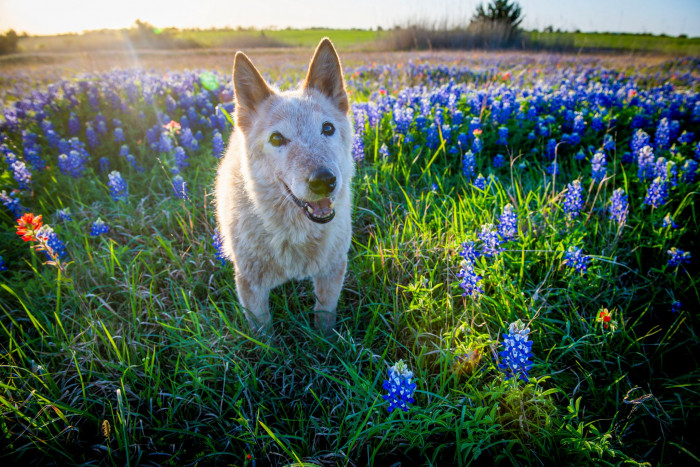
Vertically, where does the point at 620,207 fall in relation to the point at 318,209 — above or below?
below

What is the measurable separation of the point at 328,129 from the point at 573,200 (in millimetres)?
2227

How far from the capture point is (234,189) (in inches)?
102

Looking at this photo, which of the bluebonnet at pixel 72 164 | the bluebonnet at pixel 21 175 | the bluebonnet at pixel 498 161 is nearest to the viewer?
the bluebonnet at pixel 21 175

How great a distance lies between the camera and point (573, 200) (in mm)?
2820

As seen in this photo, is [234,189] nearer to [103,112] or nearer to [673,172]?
A: [673,172]

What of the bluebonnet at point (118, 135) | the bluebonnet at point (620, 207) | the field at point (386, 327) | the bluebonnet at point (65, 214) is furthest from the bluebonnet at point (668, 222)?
the bluebonnet at point (118, 135)

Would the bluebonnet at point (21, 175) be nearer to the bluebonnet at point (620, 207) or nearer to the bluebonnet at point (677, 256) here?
the bluebonnet at point (620, 207)

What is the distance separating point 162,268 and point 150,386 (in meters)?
1.32

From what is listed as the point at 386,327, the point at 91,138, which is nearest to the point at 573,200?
the point at 386,327

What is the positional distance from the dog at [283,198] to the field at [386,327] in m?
0.31

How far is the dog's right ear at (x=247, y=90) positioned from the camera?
2.37m

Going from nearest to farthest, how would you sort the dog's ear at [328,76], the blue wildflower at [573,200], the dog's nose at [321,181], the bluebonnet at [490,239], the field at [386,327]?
the field at [386,327] < the dog's nose at [321,181] < the bluebonnet at [490,239] < the dog's ear at [328,76] < the blue wildflower at [573,200]

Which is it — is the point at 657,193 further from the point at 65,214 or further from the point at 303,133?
the point at 65,214

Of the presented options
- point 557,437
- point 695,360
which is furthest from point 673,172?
point 557,437
